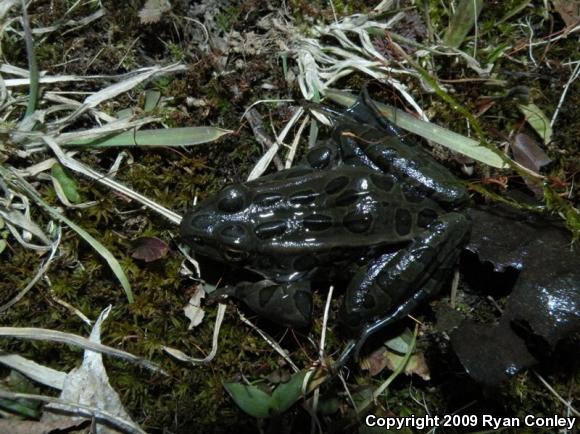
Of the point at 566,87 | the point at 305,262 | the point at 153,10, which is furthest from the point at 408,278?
the point at 153,10

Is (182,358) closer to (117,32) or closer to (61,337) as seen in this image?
(61,337)

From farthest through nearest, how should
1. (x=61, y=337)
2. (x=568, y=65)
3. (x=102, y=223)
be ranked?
(x=568, y=65)
(x=102, y=223)
(x=61, y=337)

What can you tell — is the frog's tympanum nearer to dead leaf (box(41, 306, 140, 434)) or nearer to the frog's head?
the frog's head

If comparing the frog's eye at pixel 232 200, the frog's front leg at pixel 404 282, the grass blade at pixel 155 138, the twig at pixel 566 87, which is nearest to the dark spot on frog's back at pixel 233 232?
the frog's eye at pixel 232 200

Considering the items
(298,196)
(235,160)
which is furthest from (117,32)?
(298,196)

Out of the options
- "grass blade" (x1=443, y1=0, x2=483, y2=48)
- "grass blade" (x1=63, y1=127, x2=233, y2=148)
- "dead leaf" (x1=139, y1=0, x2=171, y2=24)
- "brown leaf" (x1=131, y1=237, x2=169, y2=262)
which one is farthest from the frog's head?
"grass blade" (x1=443, y1=0, x2=483, y2=48)

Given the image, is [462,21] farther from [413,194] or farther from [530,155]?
[413,194]

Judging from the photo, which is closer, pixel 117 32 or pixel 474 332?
pixel 474 332
